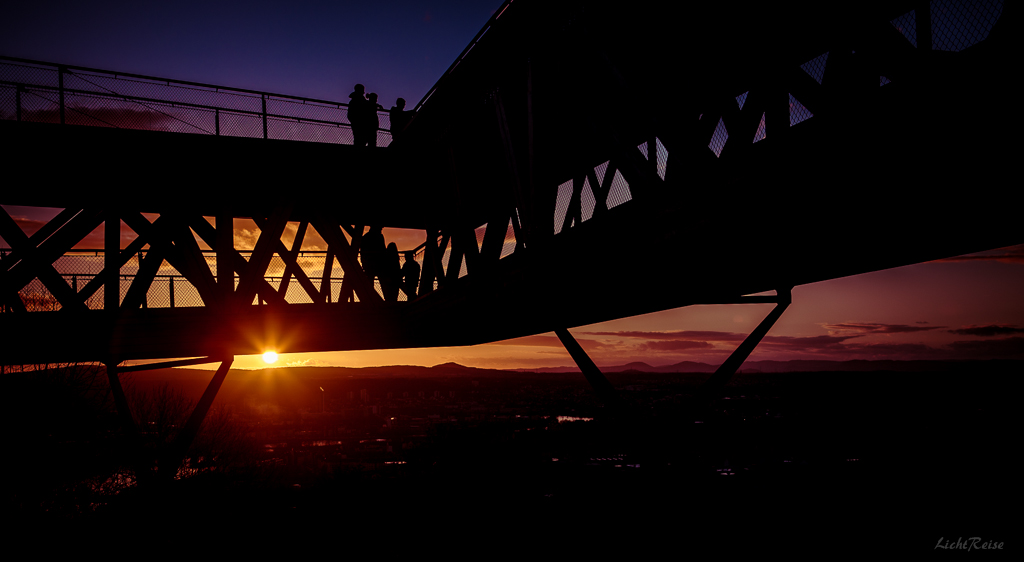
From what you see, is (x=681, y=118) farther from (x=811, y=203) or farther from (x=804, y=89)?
(x=811, y=203)

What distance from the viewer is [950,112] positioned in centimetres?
292

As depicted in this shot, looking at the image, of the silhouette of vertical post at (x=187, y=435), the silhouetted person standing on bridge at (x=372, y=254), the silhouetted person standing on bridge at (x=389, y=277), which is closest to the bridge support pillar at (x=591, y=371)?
→ the silhouetted person standing on bridge at (x=389, y=277)

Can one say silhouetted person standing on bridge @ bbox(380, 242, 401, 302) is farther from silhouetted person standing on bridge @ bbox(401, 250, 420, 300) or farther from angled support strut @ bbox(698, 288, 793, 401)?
angled support strut @ bbox(698, 288, 793, 401)

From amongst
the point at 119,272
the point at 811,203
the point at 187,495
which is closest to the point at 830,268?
the point at 811,203

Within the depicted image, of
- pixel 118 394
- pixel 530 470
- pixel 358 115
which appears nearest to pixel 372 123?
pixel 358 115

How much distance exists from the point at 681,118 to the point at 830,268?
228 cm

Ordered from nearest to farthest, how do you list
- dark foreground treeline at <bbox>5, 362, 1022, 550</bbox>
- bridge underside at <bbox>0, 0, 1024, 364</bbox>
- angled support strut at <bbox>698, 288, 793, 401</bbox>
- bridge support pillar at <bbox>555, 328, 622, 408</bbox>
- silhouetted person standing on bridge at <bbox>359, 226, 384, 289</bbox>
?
bridge underside at <bbox>0, 0, 1024, 364</bbox> < bridge support pillar at <bbox>555, 328, 622, 408</bbox> < angled support strut at <bbox>698, 288, 793, 401</bbox> < dark foreground treeline at <bbox>5, 362, 1022, 550</bbox> < silhouetted person standing on bridge at <bbox>359, 226, 384, 289</bbox>

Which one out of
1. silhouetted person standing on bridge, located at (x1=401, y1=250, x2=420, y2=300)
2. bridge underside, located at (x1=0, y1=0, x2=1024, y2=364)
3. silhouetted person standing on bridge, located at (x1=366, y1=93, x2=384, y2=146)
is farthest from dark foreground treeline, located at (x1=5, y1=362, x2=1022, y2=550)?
silhouetted person standing on bridge, located at (x1=366, y1=93, x2=384, y2=146)

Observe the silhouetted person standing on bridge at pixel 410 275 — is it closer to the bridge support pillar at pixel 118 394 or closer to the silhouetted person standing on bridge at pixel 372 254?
the silhouetted person standing on bridge at pixel 372 254

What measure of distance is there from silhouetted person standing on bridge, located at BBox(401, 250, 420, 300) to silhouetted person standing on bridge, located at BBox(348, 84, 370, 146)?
10.4 ft

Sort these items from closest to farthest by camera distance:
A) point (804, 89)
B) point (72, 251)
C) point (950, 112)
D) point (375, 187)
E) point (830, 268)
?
point (950, 112)
point (804, 89)
point (830, 268)
point (72, 251)
point (375, 187)

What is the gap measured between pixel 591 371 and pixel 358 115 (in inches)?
389

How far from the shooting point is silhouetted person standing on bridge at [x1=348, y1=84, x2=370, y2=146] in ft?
46.6

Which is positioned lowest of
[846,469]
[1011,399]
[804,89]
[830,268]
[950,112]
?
[1011,399]
